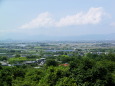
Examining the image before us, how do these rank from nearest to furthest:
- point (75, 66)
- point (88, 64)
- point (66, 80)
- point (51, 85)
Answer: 1. point (66, 80)
2. point (51, 85)
3. point (88, 64)
4. point (75, 66)

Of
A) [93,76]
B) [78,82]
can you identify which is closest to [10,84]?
[78,82]

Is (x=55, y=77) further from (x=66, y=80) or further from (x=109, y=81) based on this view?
(x=109, y=81)

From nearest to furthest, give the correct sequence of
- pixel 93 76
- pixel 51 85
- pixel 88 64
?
pixel 51 85, pixel 93 76, pixel 88 64

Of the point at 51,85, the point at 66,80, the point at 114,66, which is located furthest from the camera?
the point at 114,66

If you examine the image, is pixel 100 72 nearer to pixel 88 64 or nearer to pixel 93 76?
pixel 93 76

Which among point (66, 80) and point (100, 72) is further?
point (100, 72)

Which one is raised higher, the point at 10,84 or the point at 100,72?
the point at 100,72

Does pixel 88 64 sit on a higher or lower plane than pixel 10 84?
higher

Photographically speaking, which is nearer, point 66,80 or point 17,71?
point 66,80

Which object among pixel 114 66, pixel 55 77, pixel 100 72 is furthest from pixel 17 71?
pixel 114 66

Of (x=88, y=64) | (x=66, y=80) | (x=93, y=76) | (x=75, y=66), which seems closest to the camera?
(x=66, y=80)
